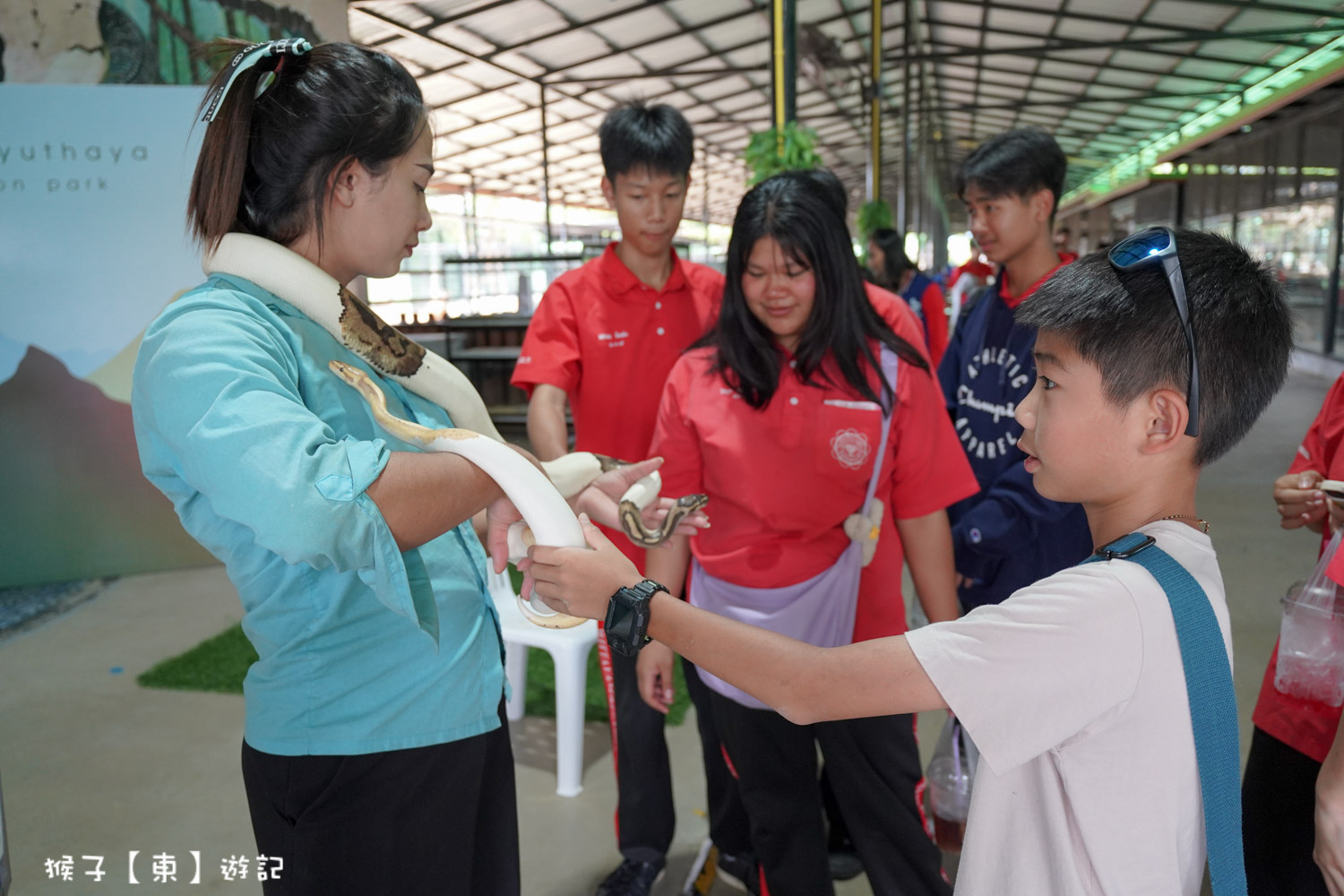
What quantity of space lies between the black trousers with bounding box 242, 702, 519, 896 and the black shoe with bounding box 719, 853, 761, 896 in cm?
105

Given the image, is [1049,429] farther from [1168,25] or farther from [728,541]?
[1168,25]

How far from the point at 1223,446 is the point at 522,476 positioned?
74cm

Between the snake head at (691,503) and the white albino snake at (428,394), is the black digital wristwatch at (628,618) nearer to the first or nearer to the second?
the white albino snake at (428,394)

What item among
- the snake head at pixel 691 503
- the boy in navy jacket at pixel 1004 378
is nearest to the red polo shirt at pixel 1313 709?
the boy in navy jacket at pixel 1004 378

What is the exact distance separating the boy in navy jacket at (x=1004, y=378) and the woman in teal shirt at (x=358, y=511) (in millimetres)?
1214

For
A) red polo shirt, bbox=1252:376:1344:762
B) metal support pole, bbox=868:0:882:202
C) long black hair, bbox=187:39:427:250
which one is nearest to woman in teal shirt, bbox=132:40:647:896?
long black hair, bbox=187:39:427:250

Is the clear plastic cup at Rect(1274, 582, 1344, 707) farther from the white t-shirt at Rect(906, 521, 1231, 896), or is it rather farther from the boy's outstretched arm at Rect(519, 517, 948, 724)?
the boy's outstretched arm at Rect(519, 517, 948, 724)

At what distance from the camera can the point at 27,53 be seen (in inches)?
175

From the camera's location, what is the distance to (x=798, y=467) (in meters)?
1.70

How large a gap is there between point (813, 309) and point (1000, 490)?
0.62 metres

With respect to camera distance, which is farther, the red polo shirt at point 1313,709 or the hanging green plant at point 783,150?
the hanging green plant at point 783,150

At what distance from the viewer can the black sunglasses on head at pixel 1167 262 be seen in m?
0.94

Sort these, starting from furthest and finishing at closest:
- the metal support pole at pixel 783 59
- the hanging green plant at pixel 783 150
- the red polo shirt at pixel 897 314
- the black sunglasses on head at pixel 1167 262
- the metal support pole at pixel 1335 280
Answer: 1. the metal support pole at pixel 1335 280
2. the metal support pole at pixel 783 59
3. the hanging green plant at pixel 783 150
4. the red polo shirt at pixel 897 314
5. the black sunglasses on head at pixel 1167 262

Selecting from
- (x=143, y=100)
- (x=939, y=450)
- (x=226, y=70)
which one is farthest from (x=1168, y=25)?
(x=226, y=70)
